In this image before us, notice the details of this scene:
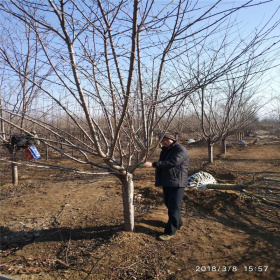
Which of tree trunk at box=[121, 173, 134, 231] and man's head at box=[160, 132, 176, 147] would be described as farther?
man's head at box=[160, 132, 176, 147]

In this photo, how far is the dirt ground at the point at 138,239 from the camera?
216cm

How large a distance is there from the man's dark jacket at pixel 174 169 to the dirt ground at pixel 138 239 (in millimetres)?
690

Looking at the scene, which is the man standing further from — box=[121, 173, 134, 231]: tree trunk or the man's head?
box=[121, 173, 134, 231]: tree trunk

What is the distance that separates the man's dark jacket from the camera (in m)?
2.64

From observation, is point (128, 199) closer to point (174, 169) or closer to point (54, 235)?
point (174, 169)

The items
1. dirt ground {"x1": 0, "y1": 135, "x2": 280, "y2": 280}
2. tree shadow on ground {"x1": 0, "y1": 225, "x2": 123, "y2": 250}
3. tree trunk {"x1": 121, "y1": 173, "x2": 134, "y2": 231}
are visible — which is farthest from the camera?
tree shadow on ground {"x1": 0, "y1": 225, "x2": 123, "y2": 250}

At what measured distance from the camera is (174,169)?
277cm

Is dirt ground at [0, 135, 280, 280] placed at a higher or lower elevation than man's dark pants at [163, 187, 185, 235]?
lower

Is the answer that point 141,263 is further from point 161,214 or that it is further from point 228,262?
point 161,214

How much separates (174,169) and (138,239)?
3.13 feet

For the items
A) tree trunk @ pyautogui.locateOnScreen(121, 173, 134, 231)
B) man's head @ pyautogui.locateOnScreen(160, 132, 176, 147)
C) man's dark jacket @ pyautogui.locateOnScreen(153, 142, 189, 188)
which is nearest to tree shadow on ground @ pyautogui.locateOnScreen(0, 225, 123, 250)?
tree trunk @ pyautogui.locateOnScreen(121, 173, 134, 231)

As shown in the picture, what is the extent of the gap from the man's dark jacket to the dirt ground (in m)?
0.69

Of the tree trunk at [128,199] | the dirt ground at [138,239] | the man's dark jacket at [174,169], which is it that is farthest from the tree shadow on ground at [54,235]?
the man's dark jacket at [174,169]

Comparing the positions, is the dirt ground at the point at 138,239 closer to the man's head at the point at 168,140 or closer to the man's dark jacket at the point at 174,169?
the man's dark jacket at the point at 174,169
